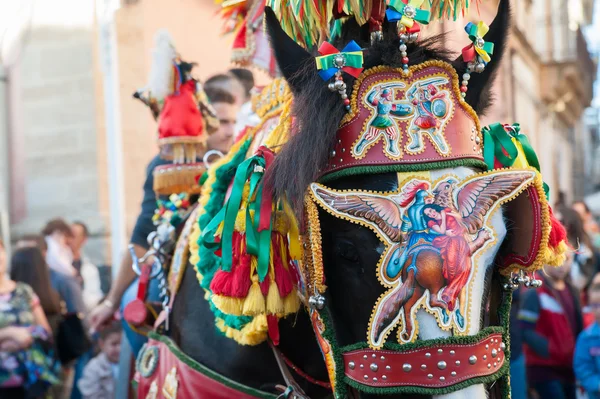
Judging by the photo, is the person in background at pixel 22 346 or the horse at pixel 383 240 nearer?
the horse at pixel 383 240

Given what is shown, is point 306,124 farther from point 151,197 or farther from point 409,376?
point 151,197

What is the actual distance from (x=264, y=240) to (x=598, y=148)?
44.4 metres

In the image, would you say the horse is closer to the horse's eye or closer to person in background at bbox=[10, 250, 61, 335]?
the horse's eye

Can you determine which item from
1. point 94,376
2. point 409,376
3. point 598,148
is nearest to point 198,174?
point 409,376

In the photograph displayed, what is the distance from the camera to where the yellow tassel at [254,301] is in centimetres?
255

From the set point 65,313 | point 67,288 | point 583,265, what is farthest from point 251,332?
point 583,265

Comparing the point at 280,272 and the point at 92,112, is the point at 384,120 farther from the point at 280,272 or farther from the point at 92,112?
the point at 92,112

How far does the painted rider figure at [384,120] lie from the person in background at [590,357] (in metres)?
3.87

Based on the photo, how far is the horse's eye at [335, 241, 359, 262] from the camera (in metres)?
2.35

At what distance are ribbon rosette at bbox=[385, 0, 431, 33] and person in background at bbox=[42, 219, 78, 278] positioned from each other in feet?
17.6

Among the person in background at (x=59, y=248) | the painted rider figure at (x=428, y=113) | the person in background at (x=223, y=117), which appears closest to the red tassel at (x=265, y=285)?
the painted rider figure at (x=428, y=113)

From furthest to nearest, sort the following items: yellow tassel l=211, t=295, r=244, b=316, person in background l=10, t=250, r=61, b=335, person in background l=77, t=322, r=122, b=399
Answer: person in background l=10, t=250, r=61, b=335 < person in background l=77, t=322, r=122, b=399 < yellow tassel l=211, t=295, r=244, b=316

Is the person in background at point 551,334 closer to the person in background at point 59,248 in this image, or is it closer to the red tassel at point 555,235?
the red tassel at point 555,235

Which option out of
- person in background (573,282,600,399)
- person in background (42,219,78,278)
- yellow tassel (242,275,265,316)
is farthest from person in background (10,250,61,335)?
yellow tassel (242,275,265,316)
